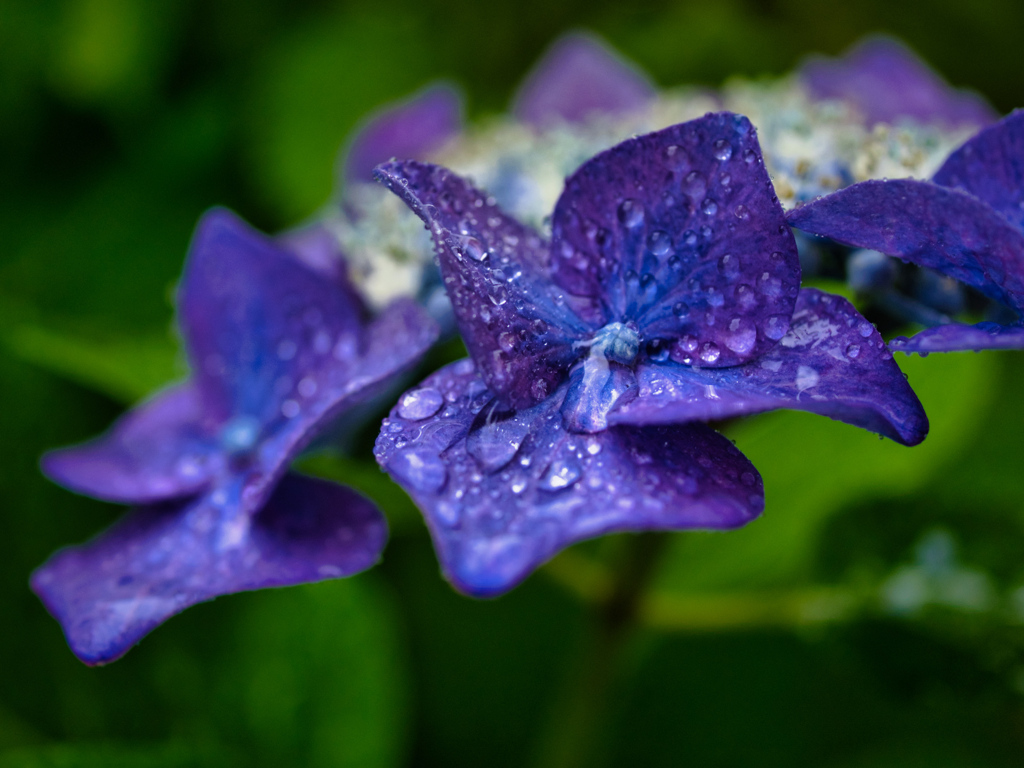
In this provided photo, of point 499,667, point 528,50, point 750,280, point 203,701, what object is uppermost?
point 750,280

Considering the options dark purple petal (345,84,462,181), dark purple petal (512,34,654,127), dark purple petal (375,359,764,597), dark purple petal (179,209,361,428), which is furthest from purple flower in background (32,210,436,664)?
dark purple petal (512,34,654,127)

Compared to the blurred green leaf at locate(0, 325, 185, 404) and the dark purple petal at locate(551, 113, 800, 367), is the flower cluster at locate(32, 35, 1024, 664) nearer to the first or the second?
the dark purple petal at locate(551, 113, 800, 367)

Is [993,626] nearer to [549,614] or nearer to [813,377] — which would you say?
[813,377]

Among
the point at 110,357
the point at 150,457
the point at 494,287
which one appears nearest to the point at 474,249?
the point at 494,287

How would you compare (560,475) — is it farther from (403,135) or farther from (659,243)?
(403,135)

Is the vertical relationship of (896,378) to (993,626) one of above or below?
above

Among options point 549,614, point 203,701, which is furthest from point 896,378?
point 549,614

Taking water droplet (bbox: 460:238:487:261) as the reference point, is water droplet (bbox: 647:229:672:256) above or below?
below
